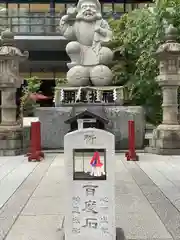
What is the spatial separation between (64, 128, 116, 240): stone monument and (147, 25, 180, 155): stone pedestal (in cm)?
761

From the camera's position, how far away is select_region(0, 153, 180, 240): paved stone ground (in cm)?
457

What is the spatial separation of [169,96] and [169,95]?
3cm

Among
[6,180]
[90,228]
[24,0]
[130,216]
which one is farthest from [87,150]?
[24,0]

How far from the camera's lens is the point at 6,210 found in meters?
5.47

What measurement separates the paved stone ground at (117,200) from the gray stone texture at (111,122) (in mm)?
2303

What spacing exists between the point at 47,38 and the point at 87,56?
635 inches

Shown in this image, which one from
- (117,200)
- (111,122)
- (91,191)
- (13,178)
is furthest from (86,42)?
(91,191)

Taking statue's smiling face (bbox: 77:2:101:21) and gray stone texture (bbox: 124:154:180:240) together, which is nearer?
gray stone texture (bbox: 124:154:180:240)

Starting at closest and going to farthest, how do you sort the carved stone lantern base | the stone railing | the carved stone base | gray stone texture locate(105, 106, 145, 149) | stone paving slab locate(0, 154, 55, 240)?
stone paving slab locate(0, 154, 55, 240), the carved stone base, the carved stone lantern base, gray stone texture locate(105, 106, 145, 149), the stone railing

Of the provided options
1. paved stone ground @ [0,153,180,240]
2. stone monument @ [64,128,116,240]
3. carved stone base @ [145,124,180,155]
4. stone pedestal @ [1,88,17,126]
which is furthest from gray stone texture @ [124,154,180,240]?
stone pedestal @ [1,88,17,126]

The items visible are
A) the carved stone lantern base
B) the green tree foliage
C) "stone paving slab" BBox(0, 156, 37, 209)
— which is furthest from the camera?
the green tree foliage

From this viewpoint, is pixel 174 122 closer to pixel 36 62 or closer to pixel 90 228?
pixel 90 228

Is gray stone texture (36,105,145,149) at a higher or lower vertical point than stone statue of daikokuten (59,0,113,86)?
lower

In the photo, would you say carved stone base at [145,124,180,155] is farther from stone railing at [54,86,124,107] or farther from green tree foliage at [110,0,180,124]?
green tree foliage at [110,0,180,124]
